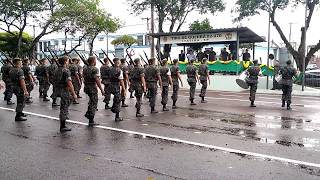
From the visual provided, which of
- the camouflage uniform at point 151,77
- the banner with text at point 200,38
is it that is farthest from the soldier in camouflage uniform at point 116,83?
the banner with text at point 200,38

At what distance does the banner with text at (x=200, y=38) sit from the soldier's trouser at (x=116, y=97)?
47.5ft

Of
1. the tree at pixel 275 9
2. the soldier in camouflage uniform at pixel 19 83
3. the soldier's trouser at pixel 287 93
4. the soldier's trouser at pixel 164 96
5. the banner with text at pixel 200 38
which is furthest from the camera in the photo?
the tree at pixel 275 9

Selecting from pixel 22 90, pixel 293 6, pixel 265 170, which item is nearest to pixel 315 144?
pixel 265 170

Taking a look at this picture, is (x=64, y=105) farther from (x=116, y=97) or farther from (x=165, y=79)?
(x=165, y=79)

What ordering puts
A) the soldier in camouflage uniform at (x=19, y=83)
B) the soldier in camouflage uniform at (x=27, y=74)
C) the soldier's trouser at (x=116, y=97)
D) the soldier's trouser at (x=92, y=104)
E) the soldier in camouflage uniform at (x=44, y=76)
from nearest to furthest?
1. the soldier's trouser at (x=92, y=104)
2. the soldier in camouflage uniform at (x=19, y=83)
3. the soldier's trouser at (x=116, y=97)
4. the soldier in camouflage uniform at (x=27, y=74)
5. the soldier in camouflage uniform at (x=44, y=76)

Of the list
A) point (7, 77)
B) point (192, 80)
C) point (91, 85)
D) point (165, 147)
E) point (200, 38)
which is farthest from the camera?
point (200, 38)

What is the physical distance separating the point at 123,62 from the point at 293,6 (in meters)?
17.9

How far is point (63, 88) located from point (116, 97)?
1751mm

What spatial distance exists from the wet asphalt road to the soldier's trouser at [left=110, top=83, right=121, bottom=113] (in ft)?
1.22

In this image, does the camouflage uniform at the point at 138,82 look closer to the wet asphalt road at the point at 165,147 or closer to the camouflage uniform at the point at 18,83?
the wet asphalt road at the point at 165,147

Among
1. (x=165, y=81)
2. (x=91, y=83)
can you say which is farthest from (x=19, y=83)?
(x=165, y=81)

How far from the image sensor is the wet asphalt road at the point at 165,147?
6.26m

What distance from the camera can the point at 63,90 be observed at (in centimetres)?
998

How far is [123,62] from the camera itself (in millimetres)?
16328
